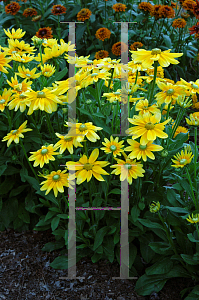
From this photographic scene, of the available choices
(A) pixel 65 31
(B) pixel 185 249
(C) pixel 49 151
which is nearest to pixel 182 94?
(C) pixel 49 151

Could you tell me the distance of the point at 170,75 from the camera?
12.4 feet

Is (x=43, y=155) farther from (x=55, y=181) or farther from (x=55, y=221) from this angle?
(x=55, y=221)

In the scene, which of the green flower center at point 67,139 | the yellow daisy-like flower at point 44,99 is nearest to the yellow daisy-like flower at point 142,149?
the green flower center at point 67,139

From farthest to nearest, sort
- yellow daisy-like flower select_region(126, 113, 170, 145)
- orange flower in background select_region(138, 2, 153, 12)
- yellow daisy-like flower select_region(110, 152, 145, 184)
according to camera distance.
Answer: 1. orange flower in background select_region(138, 2, 153, 12)
2. yellow daisy-like flower select_region(110, 152, 145, 184)
3. yellow daisy-like flower select_region(126, 113, 170, 145)

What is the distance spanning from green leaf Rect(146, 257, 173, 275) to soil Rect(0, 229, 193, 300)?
0.58ft

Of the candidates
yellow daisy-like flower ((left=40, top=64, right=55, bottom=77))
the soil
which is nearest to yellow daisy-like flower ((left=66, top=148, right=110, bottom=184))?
yellow daisy-like flower ((left=40, top=64, right=55, bottom=77))

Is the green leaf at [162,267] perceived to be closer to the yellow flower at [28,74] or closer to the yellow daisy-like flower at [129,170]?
the yellow daisy-like flower at [129,170]

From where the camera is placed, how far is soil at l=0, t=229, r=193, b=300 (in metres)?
1.65

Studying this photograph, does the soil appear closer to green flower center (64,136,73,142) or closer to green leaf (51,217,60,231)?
green leaf (51,217,60,231)

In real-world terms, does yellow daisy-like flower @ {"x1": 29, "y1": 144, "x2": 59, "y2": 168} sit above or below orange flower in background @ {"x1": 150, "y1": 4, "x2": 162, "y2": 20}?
below

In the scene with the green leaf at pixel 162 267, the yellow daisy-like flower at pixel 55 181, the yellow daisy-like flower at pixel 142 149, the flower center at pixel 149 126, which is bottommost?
the green leaf at pixel 162 267

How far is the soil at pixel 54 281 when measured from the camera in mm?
1651

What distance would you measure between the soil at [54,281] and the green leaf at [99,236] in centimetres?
26

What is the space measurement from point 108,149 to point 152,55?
0.46 m
